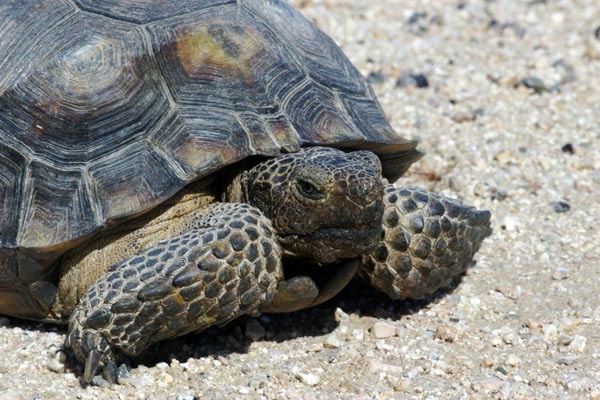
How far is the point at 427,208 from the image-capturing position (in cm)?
424

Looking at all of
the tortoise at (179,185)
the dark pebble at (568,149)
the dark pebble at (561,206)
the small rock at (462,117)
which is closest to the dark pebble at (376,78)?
the small rock at (462,117)

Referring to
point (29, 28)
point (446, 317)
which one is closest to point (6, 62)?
point (29, 28)

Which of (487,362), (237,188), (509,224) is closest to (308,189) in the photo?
(237,188)

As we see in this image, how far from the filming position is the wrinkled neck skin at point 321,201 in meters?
3.76

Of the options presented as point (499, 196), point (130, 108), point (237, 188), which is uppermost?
point (130, 108)

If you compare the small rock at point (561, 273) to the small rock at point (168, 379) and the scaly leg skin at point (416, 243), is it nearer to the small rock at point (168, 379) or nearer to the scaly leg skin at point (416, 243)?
the scaly leg skin at point (416, 243)

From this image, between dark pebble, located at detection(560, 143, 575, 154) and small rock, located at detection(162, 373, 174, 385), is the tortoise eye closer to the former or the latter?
small rock, located at detection(162, 373, 174, 385)

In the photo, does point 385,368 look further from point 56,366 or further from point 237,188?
point 56,366

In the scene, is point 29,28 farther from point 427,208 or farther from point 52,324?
point 427,208

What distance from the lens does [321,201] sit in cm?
379

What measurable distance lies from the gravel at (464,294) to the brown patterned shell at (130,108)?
0.67m

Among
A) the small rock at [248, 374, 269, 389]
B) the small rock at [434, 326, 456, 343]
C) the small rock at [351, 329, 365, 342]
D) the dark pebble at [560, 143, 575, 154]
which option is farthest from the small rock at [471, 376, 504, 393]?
the dark pebble at [560, 143, 575, 154]

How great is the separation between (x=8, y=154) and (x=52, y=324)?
85cm

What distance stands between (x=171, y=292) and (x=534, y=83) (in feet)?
13.5
